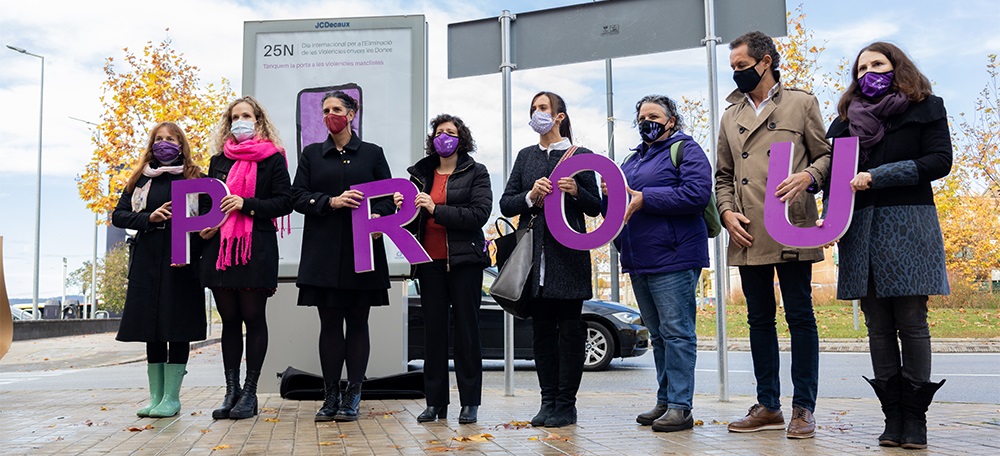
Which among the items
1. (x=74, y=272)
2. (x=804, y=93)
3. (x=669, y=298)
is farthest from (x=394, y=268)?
(x=74, y=272)

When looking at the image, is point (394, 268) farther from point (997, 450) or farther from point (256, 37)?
point (997, 450)

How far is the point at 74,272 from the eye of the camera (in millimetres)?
58938

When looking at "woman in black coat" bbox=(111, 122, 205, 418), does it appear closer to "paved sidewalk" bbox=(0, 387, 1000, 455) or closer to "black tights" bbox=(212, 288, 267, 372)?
"black tights" bbox=(212, 288, 267, 372)

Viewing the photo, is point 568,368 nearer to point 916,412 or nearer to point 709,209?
point 709,209

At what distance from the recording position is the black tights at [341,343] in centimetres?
595

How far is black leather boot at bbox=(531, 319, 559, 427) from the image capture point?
5641 millimetres

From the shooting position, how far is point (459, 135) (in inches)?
233

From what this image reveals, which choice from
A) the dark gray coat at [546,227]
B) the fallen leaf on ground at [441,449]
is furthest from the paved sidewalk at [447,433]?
the dark gray coat at [546,227]

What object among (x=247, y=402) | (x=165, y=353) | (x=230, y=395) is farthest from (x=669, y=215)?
(x=165, y=353)

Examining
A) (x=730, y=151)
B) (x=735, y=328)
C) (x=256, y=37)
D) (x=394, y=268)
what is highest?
(x=256, y=37)

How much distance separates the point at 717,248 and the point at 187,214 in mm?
4088

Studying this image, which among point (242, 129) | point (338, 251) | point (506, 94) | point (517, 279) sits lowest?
point (517, 279)

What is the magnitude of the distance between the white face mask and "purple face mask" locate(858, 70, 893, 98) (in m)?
3.98

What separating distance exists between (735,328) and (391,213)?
704 inches
